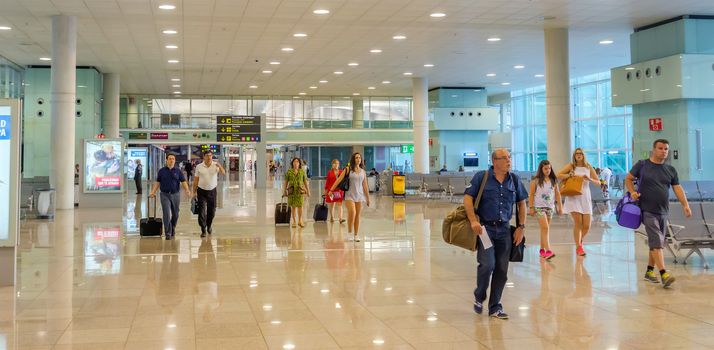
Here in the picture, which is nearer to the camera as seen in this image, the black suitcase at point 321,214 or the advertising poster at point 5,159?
the advertising poster at point 5,159

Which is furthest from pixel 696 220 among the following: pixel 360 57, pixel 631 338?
pixel 360 57

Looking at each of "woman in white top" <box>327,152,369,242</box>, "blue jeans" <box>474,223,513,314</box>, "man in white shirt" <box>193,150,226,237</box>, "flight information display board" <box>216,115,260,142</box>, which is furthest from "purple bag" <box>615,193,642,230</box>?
"flight information display board" <box>216,115,260,142</box>

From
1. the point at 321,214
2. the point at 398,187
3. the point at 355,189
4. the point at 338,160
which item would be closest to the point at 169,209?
the point at 355,189

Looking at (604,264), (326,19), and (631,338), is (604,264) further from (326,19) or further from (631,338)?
(326,19)

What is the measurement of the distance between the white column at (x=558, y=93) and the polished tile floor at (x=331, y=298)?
9.64 meters

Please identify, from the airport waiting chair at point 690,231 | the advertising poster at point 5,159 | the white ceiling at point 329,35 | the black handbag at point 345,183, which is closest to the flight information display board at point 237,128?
the white ceiling at point 329,35

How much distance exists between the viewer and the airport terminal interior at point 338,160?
6.21 metres

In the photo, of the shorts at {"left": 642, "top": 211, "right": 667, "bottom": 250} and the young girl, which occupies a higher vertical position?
the young girl

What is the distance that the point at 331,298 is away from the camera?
716 centimetres

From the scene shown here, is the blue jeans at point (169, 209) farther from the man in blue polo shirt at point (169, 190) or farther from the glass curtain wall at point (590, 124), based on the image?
the glass curtain wall at point (590, 124)

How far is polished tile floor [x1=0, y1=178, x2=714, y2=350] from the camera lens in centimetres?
550

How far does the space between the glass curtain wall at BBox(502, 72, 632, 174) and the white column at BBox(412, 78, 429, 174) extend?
32.9 ft

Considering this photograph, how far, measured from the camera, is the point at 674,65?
61.8 feet

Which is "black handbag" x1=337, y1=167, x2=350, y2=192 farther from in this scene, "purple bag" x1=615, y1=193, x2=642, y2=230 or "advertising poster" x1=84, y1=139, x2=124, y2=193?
"advertising poster" x1=84, y1=139, x2=124, y2=193
